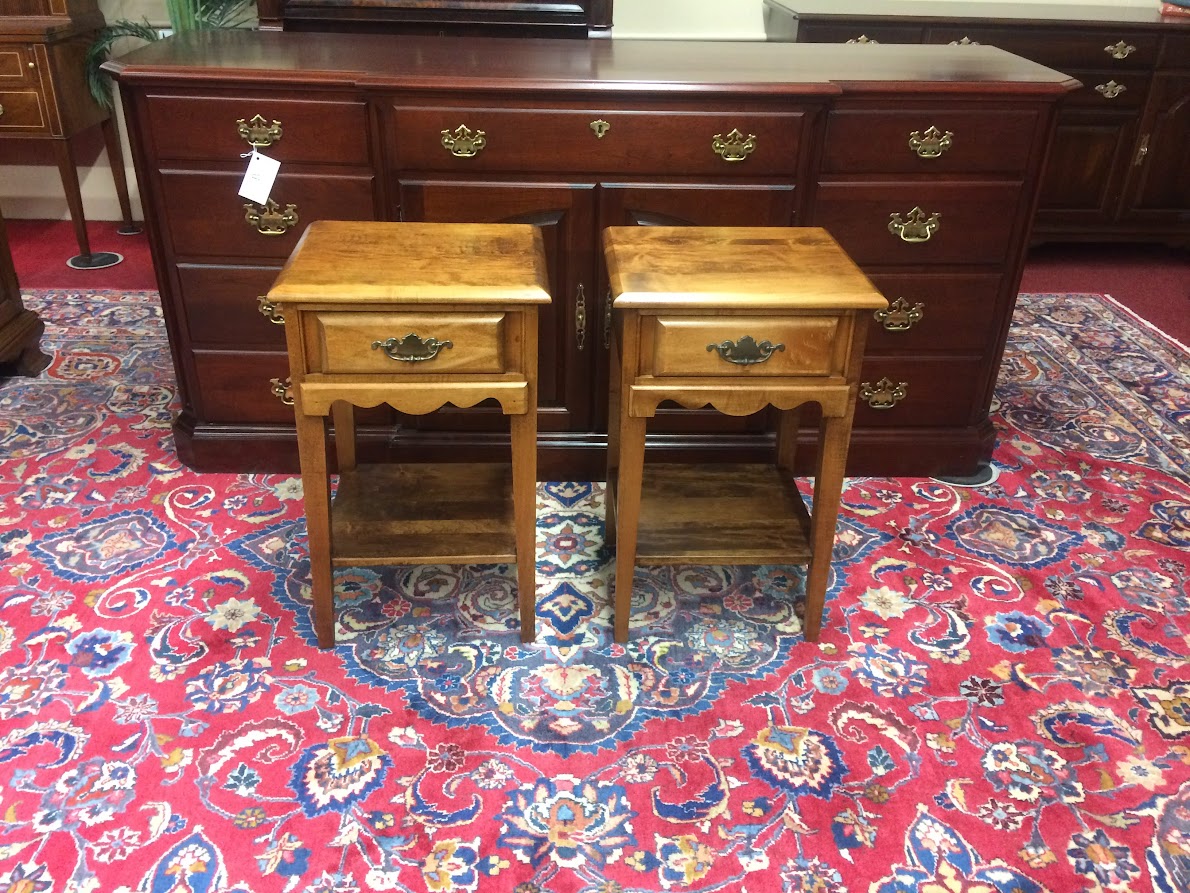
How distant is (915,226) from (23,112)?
3008 millimetres

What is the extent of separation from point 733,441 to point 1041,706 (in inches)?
36.6

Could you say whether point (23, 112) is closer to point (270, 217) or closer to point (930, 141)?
point (270, 217)

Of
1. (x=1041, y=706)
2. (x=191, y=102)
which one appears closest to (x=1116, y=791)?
(x=1041, y=706)

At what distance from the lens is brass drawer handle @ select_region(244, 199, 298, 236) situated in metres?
2.10

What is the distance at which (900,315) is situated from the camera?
226cm

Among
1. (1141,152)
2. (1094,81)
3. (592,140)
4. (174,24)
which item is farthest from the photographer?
(1141,152)

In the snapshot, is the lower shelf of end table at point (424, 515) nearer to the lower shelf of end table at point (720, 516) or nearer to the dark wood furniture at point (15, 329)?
the lower shelf of end table at point (720, 516)

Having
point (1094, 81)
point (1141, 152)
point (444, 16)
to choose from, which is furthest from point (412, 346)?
point (1141, 152)

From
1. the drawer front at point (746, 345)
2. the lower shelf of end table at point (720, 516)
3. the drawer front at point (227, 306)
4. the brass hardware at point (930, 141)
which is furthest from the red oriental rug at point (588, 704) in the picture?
the brass hardware at point (930, 141)

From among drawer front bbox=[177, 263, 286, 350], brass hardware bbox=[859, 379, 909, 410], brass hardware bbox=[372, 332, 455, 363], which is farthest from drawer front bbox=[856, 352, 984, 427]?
drawer front bbox=[177, 263, 286, 350]

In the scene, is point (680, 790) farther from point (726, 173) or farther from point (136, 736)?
point (726, 173)

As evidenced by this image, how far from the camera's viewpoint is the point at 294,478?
2.40 metres

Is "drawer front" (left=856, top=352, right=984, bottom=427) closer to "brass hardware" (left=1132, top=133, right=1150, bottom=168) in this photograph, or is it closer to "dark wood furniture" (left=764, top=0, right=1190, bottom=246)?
"dark wood furniture" (left=764, top=0, right=1190, bottom=246)

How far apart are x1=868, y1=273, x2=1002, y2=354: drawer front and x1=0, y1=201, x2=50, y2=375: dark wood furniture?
7.86 ft
